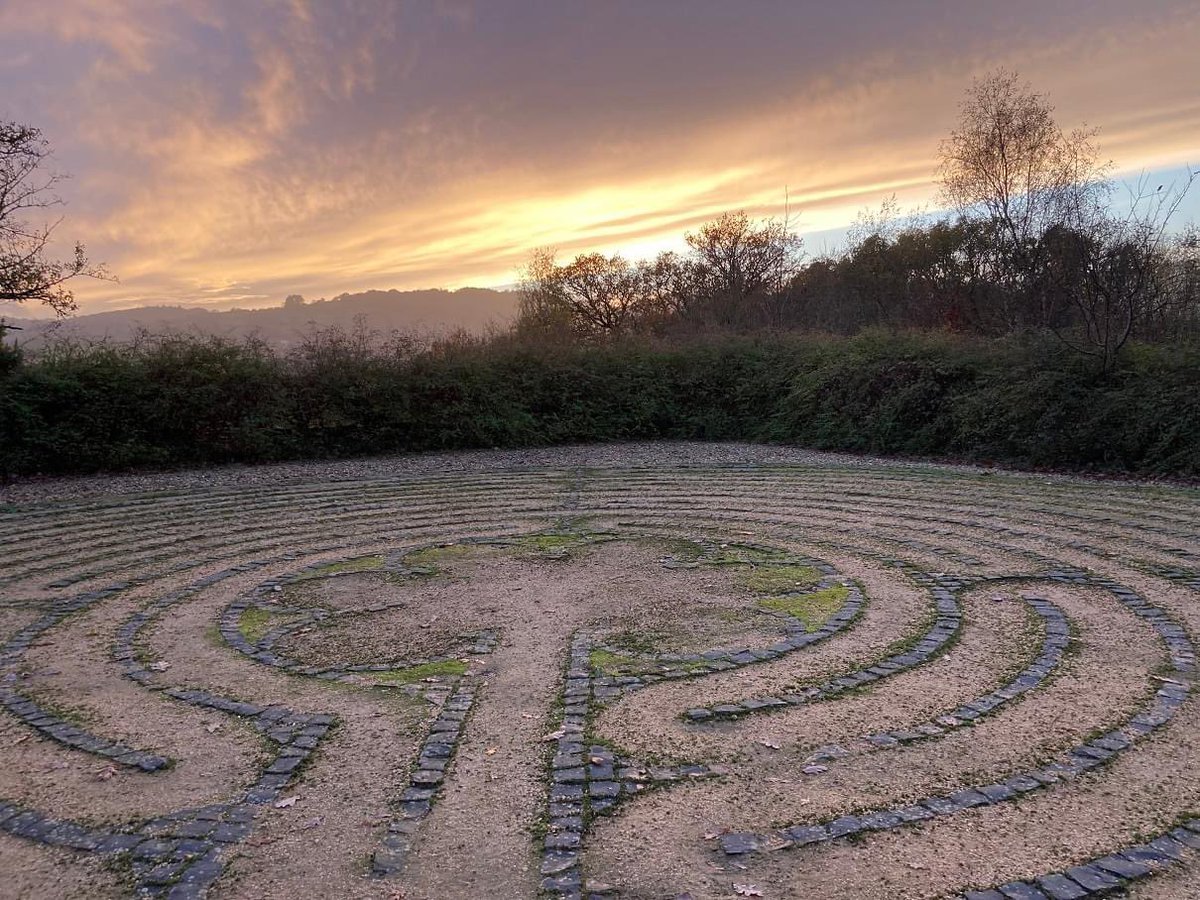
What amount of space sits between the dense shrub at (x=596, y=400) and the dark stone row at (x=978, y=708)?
834 cm

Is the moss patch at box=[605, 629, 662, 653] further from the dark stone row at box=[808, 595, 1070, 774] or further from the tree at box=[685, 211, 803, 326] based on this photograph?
the tree at box=[685, 211, 803, 326]

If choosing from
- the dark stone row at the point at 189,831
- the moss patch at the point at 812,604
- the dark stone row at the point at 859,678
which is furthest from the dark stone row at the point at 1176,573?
the dark stone row at the point at 189,831

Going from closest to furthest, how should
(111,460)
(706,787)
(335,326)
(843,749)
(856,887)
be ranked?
(856,887)
(706,787)
(843,749)
(111,460)
(335,326)

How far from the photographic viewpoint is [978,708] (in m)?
4.39

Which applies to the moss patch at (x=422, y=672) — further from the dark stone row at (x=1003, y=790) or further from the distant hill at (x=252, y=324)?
the distant hill at (x=252, y=324)

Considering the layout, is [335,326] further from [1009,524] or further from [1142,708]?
[1142,708]

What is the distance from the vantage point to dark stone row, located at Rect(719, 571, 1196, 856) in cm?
326

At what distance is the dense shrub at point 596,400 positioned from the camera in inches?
519

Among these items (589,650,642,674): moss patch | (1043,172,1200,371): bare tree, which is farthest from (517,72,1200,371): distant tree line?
(589,650,642,674): moss patch

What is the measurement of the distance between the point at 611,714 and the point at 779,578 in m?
3.00

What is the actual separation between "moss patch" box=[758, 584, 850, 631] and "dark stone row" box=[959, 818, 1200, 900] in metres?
2.68

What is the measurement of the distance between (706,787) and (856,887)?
0.84 metres

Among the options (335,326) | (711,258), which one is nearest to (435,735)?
(335,326)

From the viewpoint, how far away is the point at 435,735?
166 inches
